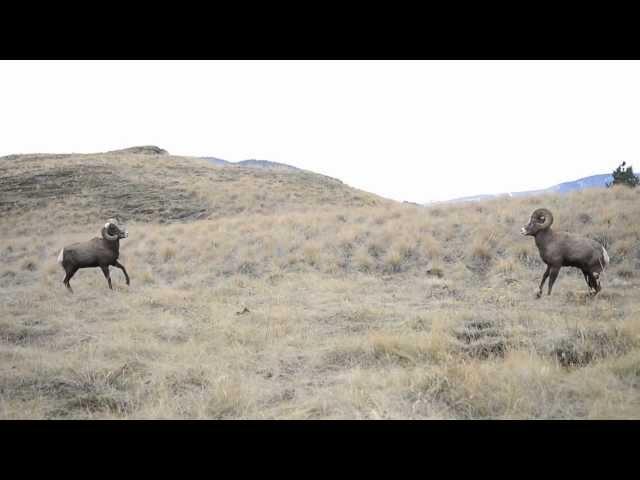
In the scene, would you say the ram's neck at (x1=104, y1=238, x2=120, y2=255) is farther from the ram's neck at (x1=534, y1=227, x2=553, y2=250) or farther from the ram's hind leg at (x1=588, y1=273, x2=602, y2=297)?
the ram's hind leg at (x1=588, y1=273, x2=602, y2=297)

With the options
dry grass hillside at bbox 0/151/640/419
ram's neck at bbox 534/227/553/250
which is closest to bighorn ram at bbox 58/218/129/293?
dry grass hillside at bbox 0/151/640/419

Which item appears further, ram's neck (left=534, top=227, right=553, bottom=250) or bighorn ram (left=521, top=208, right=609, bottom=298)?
ram's neck (left=534, top=227, right=553, bottom=250)

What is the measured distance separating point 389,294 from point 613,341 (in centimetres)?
472

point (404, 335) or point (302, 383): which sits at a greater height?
point (404, 335)

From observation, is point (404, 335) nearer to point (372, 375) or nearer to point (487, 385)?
point (372, 375)

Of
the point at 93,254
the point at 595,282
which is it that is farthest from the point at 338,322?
the point at 93,254

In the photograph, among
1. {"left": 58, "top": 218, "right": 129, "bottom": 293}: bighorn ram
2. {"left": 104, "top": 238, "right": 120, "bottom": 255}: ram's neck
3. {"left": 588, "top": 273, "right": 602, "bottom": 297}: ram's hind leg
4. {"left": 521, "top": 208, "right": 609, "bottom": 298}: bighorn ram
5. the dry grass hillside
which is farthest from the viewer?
{"left": 104, "top": 238, "right": 120, "bottom": 255}: ram's neck

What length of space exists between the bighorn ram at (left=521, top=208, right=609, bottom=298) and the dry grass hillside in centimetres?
53

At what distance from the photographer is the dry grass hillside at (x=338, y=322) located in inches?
168

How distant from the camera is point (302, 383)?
16.4 ft

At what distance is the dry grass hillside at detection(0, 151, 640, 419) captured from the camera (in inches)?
168

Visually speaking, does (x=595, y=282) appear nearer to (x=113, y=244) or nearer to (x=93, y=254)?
(x=113, y=244)
